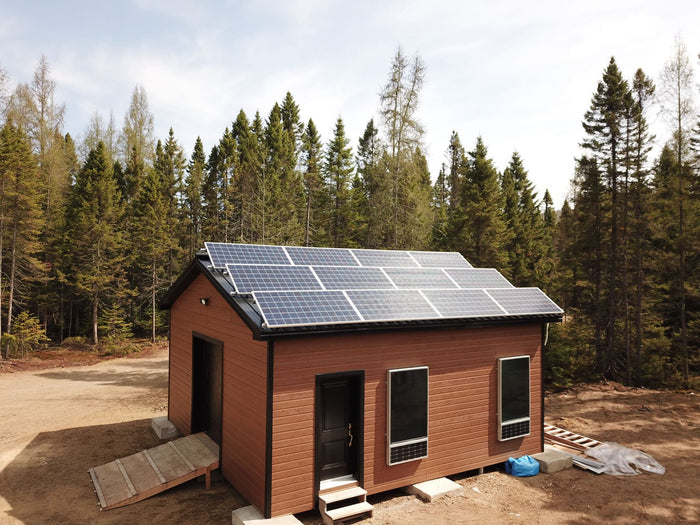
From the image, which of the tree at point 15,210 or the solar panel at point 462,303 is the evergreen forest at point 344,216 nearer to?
the tree at point 15,210

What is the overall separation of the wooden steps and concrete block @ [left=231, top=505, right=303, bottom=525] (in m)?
0.48

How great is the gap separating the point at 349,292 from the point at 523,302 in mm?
4179

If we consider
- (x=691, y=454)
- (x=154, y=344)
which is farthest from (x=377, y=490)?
(x=154, y=344)

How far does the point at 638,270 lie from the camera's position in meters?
17.5

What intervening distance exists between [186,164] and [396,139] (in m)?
24.1

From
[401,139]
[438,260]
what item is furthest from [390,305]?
[401,139]

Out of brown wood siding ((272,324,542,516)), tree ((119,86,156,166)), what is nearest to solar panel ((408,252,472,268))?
brown wood siding ((272,324,542,516))

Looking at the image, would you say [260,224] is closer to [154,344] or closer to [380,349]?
[154,344]

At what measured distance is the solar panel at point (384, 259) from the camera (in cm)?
1046

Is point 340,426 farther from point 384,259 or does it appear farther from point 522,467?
point 384,259

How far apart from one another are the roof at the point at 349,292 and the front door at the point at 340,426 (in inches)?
45.2

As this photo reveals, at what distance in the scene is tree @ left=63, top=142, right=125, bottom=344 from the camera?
26312 mm

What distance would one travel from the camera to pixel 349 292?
7.64m

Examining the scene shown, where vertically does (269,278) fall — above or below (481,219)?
below
